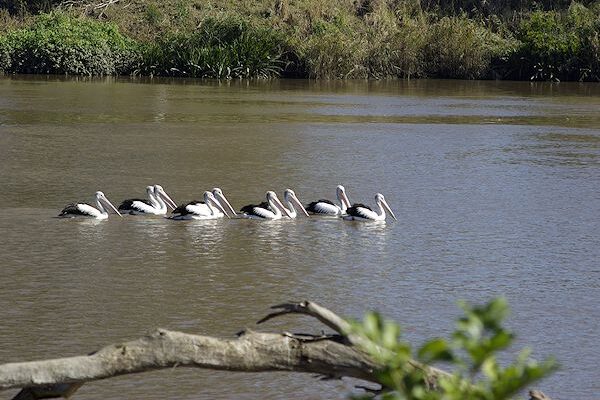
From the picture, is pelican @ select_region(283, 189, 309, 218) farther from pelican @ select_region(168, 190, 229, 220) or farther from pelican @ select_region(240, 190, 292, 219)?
pelican @ select_region(168, 190, 229, 220)

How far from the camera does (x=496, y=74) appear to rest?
150 feet

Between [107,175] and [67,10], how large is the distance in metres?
33.2

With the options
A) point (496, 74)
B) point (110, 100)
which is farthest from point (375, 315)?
point (496, 74)

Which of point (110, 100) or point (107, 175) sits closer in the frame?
point (107, 175)

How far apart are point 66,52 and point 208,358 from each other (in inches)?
1553

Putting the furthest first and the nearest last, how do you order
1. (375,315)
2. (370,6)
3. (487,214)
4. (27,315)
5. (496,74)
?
(370,6) → (496,74) → (487,214) → (27,315) → (375,315)

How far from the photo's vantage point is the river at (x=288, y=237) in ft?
29.8

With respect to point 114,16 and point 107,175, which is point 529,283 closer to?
point 107,175

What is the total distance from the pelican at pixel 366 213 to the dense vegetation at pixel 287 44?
28557mm

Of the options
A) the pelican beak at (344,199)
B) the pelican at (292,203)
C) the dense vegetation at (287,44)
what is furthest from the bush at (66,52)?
the pelican at (292,203)

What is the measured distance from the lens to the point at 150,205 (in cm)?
1450

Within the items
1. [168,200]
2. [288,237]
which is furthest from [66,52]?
[288,237]

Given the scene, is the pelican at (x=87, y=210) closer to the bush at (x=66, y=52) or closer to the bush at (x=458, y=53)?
the bush at (x=66, y=52)

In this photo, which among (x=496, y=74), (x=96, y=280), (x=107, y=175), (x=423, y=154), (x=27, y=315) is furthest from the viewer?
(x=496, y=74)
